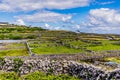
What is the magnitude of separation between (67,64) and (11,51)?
228 ft

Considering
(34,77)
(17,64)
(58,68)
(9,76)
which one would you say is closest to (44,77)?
(34,77)

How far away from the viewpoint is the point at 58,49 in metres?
159

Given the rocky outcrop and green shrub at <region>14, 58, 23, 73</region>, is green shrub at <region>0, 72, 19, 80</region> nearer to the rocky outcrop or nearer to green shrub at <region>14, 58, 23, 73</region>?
the rocky outcrop

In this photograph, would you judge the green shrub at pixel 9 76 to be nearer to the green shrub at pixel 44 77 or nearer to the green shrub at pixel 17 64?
the green shrub at pixel 44 77

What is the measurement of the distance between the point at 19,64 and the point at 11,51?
182 feet

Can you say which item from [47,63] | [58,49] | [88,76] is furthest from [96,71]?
[58,49]

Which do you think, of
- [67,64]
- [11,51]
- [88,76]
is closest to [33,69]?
[67,64]

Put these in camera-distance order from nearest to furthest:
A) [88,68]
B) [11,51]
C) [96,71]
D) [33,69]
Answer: [96,71] → [88,68] → [33,69] → [11,51]

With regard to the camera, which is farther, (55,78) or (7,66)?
(7,66)

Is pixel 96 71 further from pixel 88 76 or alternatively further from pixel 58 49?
pixel 58 49

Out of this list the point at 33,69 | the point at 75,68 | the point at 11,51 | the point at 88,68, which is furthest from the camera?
the point at 11,51

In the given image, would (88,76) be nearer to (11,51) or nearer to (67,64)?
(67,64)

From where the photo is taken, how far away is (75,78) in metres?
83.6

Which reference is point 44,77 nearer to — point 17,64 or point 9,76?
point 9,76
